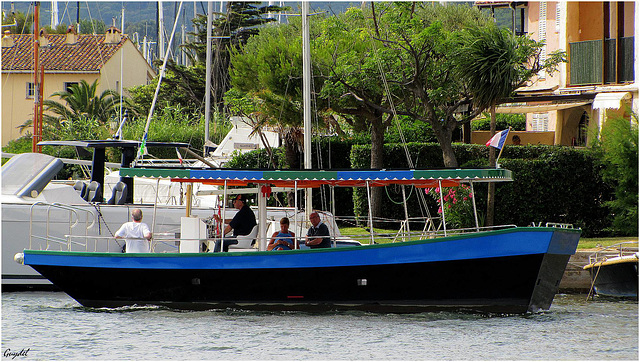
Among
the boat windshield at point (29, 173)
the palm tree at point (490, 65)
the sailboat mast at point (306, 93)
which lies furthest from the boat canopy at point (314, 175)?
the palm tree at point (490, 65)

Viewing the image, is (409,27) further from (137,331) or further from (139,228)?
(137,331)

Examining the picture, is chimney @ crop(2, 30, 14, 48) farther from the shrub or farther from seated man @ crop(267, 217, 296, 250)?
seated man @ crop(267, 217, 296, 250)

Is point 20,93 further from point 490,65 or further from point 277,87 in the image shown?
point 490,65

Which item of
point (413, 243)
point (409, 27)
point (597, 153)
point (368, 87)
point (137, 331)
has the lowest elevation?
point (137, 331)

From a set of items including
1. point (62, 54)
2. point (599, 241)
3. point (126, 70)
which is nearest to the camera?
point (599, 241)

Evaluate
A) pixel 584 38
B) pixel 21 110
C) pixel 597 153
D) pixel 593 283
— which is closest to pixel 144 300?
pixel 593 283

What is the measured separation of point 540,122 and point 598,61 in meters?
8.51

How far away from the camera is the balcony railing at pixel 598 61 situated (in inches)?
938

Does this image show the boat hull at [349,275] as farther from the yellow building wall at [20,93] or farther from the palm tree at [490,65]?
the yellow building wall at [20,93]

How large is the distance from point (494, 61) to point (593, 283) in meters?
5.92

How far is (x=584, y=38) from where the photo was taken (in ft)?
87.9

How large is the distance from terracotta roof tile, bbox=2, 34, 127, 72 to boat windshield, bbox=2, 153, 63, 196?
34.1m

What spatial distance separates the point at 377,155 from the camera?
2417cm

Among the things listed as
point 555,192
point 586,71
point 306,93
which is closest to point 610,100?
point 586,71
